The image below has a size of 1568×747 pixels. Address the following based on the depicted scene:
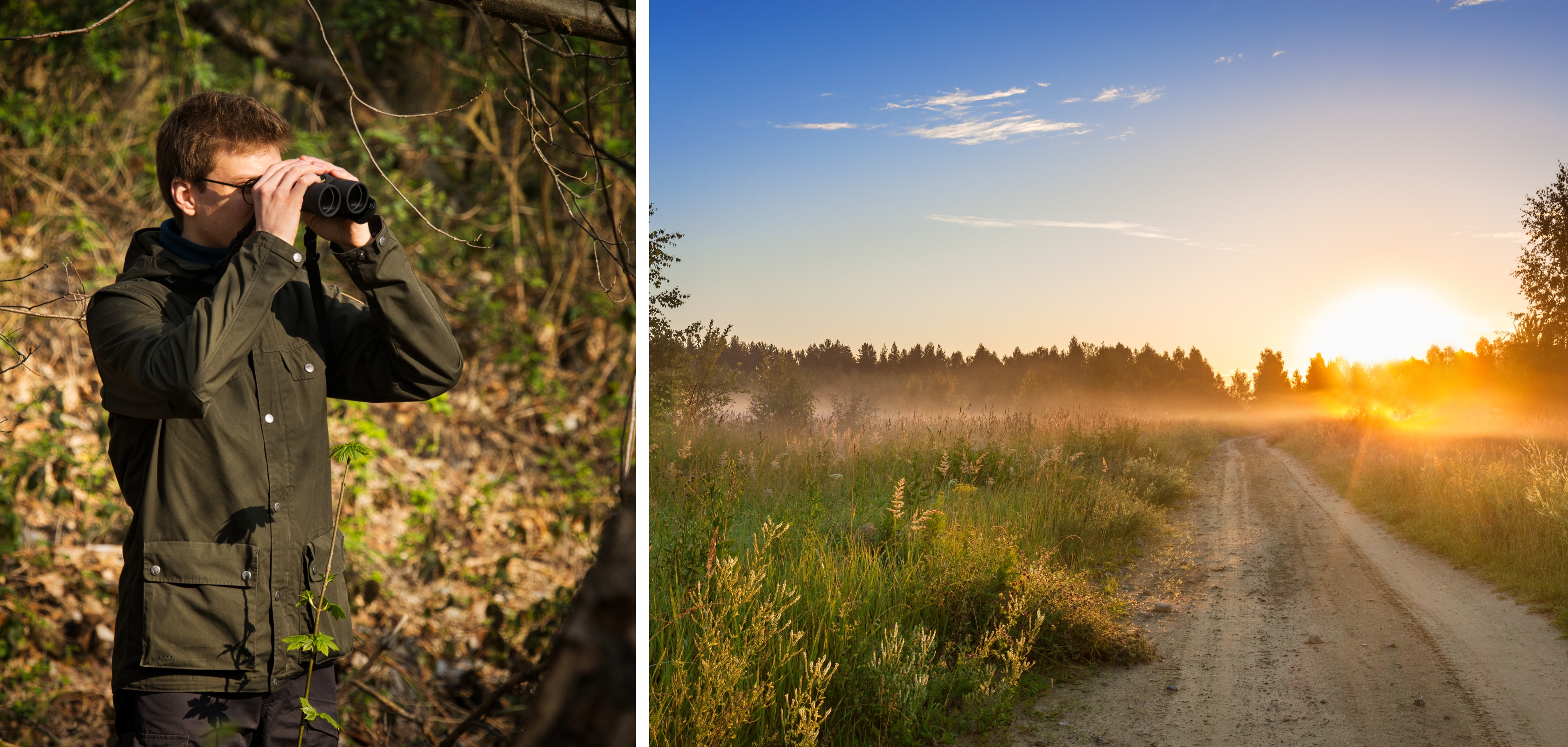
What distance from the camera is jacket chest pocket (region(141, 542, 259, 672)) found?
136 centimetres

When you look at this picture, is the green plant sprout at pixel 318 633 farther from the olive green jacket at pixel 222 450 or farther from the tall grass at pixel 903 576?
the tall grass at pixel 903 576

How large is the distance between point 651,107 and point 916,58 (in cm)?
93

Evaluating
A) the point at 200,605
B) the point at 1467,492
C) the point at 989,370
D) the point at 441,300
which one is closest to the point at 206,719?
the point at 200,605

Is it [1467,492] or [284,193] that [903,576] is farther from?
[284,193]

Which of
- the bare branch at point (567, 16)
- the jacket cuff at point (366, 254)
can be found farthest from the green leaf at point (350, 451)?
the bare branch at point (567, 16)

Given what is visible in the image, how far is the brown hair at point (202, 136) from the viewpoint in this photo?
1461 millimetres

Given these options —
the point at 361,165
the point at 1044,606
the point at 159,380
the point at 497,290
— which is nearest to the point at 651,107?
the point at 159,380

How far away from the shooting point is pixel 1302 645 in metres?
1.80

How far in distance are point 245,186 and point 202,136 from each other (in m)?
0.10

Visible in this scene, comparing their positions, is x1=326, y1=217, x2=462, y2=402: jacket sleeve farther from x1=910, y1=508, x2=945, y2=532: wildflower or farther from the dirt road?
the dirt road

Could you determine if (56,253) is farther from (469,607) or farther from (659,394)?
(659,394)

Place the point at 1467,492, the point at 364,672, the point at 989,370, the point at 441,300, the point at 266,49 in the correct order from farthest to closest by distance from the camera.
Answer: the point at 266,49
the point at 441,300
the point at 364,672
the point at 989,370
the point at 1467,492

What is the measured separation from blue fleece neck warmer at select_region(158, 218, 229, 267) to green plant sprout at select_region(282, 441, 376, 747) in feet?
1.39

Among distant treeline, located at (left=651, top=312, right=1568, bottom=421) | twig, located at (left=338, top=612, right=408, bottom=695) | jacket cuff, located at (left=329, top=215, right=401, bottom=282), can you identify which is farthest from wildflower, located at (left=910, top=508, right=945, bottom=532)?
twig, located at (left=338, top=612, right=408, bottom=695)
